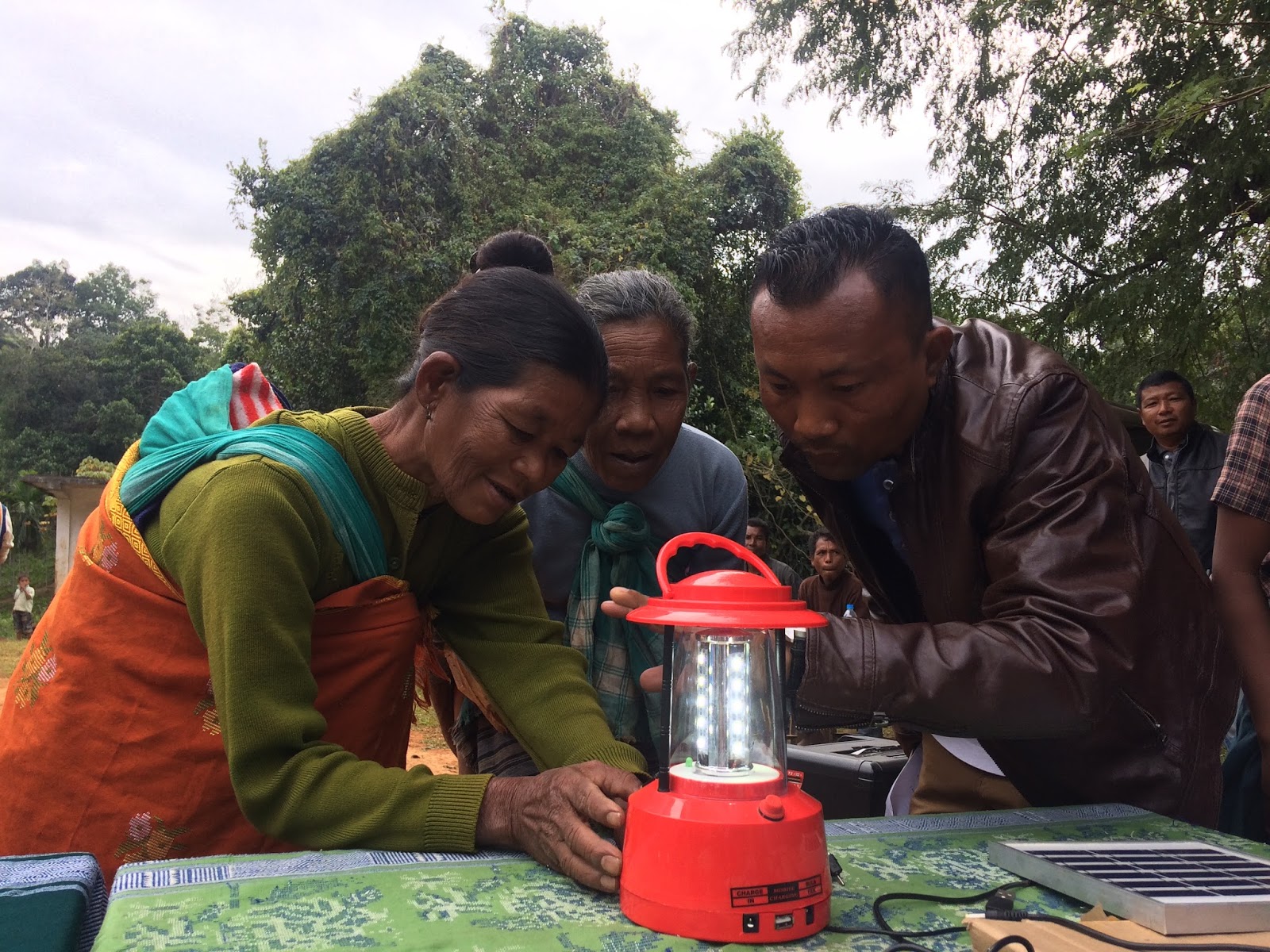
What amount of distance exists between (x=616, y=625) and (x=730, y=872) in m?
1.29

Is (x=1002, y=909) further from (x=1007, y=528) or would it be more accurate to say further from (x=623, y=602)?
(x=1007, y=528)

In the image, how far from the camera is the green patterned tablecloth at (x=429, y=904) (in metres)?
1.12

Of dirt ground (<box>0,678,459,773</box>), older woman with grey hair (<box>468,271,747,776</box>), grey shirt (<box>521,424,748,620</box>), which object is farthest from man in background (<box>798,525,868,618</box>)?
older woman with grey hair (<box>468,271,747,776</box>)

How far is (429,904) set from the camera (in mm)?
1250

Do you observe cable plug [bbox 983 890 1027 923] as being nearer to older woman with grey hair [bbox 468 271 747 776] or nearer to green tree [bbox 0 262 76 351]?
older woman with grey hair [bbox 468 271 747 776]

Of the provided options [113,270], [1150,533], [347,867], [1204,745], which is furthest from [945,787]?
[113,270]

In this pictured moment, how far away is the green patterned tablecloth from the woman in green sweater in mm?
77

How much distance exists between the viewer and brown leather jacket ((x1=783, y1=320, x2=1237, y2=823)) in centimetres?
159

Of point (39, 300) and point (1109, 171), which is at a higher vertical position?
point (39, 300)

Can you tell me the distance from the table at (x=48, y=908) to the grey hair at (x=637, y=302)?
1660 millimetres

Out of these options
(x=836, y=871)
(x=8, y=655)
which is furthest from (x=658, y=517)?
(x=8, y=655)

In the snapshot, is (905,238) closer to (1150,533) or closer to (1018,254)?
(1150,533)

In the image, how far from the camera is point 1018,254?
8.05 meters

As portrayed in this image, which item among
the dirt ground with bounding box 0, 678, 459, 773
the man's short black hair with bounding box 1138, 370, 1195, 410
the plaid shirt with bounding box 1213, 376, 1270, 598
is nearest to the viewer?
the plaid shirt with bounding box 1213, 376, 1270, 598
